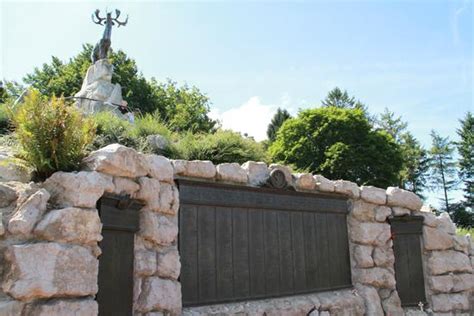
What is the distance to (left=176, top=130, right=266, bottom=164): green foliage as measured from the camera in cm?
680

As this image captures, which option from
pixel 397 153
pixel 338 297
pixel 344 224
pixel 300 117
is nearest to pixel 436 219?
pixel 344 224

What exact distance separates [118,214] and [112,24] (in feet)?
40.4

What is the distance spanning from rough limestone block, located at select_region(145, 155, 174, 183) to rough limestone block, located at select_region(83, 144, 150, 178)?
156 mm

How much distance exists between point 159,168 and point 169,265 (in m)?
0.89

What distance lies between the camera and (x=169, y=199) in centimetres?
409

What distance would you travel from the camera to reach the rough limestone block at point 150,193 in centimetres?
387

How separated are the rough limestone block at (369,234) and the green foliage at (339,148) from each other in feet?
32.0

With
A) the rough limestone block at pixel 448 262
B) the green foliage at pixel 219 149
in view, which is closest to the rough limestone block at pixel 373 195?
the rough limestone block at pixel 448 262

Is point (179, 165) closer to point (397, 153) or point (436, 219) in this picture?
point (436, 219)

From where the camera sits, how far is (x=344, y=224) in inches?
237

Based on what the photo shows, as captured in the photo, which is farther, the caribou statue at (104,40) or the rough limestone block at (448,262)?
the caribou statue at (104,40)

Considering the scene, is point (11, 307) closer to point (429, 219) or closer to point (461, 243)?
point (429, 219)

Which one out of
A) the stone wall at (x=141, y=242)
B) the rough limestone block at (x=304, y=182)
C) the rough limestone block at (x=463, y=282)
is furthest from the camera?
the rough limestone block at (x=463, y=282)

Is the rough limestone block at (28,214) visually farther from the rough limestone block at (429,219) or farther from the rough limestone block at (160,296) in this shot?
the rough limestone block at (429,219)
